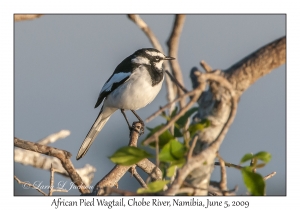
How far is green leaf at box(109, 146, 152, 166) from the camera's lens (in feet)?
8.01

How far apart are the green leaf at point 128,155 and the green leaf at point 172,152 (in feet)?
0.39

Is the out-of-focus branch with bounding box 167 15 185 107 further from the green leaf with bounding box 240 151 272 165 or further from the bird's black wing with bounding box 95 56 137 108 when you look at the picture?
the green leaf with bounding box 240 151 272 165

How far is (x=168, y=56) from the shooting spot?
22.1ft

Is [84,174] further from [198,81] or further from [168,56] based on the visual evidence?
Answer: [198,81]

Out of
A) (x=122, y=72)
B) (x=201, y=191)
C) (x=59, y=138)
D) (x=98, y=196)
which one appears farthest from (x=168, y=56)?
(x=201, y=191)

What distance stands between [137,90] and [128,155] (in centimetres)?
411

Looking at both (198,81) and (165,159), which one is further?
(165,159)

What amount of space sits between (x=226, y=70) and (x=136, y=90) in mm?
4237

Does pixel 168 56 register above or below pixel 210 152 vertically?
above

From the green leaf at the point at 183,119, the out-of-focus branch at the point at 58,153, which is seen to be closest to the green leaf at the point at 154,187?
the green leaf at the point at 183,119

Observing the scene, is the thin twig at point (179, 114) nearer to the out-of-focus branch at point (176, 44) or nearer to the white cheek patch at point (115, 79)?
the out-of-focus branch at point (176, 44)

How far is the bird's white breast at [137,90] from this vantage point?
654cm

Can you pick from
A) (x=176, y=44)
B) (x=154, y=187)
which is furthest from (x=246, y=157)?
(x=176, y=44)
